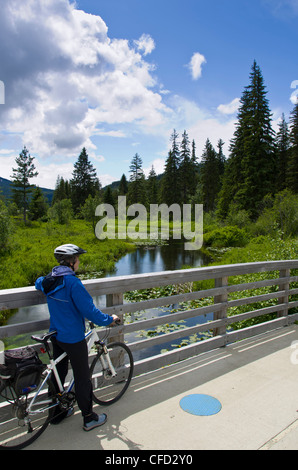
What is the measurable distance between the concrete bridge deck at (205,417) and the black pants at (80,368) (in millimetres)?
235

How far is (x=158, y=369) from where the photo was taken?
4.24m

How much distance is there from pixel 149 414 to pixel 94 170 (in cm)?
8169

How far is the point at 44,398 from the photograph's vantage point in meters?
2.89

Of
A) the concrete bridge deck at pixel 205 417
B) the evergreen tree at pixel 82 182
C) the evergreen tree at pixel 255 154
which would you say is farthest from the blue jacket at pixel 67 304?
the evergreen tree at pixel 82 182

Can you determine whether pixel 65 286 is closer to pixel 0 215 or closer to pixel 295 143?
pixel 0 215

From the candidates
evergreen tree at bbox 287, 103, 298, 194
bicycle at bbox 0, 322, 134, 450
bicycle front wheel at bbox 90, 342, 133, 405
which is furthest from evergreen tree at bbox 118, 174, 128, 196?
bicycle at bbox 0, 322, 134, 450

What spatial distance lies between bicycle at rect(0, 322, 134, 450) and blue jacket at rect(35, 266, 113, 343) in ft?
0.56

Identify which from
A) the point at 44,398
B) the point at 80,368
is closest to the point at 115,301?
the point at 80,368

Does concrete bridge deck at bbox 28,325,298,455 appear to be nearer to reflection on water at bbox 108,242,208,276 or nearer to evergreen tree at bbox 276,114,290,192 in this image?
reflection on water at bbox 108,242,208,276

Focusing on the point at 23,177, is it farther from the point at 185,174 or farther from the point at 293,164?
the point at 293,164

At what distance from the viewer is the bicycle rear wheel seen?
2.63 m

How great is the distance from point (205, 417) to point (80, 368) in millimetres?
1320

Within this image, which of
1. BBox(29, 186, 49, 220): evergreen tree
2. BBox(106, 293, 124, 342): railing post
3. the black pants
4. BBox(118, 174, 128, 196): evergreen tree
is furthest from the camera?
BBox(118, 174, 128, 196): evergreen tree
